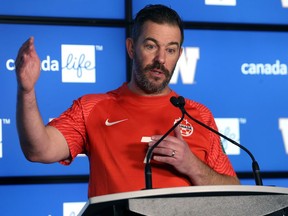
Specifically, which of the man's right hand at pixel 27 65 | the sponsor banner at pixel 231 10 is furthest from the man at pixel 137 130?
the sponsor banner at pixel 231 10

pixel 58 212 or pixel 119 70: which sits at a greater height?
pixel 119 70

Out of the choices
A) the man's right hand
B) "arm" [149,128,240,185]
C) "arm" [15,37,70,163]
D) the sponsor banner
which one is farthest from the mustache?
the sponsor banner

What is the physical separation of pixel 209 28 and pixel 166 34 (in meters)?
1.20

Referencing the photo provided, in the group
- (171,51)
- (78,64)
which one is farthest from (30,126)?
(78,64)

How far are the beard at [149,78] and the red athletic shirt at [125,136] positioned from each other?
0.14ft

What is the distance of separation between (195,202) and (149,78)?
999 mm

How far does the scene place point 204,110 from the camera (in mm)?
2682

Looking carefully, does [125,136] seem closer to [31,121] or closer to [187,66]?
[31,121]

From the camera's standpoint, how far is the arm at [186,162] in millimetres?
2113

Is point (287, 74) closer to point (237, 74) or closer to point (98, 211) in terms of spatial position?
point (237, 74)

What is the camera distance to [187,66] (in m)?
3.59

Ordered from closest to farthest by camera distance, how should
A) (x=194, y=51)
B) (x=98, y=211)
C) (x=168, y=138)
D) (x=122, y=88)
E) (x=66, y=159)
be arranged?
1. (x=98, y=211)
2. (x=168, y=138)
3. (x=66, y=159)
4. (x=122, y=88)
5. (x=194, y=51)

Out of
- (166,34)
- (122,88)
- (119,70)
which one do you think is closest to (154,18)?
(166,34)

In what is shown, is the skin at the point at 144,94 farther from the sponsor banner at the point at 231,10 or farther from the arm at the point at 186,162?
the sponsor banner at the point at 231,10
